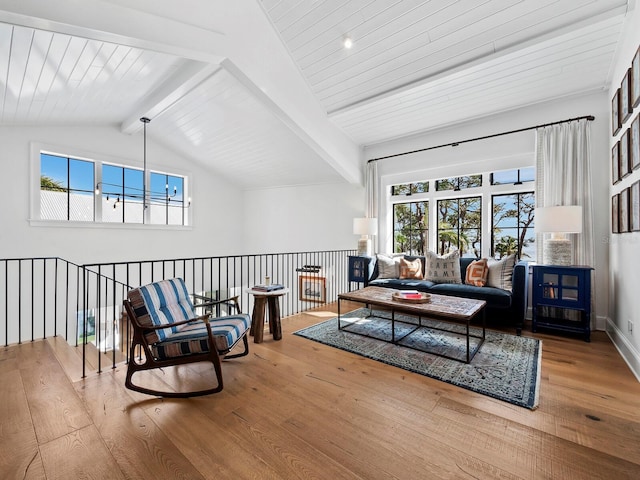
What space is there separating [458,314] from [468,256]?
2.21m

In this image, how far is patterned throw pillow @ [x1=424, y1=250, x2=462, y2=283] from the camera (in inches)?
165

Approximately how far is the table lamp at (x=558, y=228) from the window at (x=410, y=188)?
2053 millimetres

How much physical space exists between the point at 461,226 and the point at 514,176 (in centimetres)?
104

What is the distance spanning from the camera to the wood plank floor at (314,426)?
4.64 ft

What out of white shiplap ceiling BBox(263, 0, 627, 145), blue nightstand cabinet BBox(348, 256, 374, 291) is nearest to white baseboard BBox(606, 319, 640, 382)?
white shiplap ceiling BBox(263, 0, 627, 145)

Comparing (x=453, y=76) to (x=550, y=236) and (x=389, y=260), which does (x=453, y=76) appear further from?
(x=389, y=260)

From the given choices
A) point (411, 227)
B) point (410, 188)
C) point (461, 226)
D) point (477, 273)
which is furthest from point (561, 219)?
point (410, 188)

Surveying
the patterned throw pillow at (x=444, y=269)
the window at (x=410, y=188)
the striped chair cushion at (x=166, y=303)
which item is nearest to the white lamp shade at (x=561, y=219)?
the patterned throw pillow at (x=444, y=269)

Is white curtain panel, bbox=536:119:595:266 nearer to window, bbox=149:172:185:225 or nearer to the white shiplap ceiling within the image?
the white shiplap ceiling

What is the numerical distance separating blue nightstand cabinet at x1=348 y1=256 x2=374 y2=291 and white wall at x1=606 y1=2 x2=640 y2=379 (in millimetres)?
2925

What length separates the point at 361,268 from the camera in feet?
16.1

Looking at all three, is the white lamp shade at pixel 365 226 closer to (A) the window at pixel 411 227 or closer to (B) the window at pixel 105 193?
(A) the window at pixel 411 227

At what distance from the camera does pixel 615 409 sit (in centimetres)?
188

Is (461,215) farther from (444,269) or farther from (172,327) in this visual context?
(172,327)
